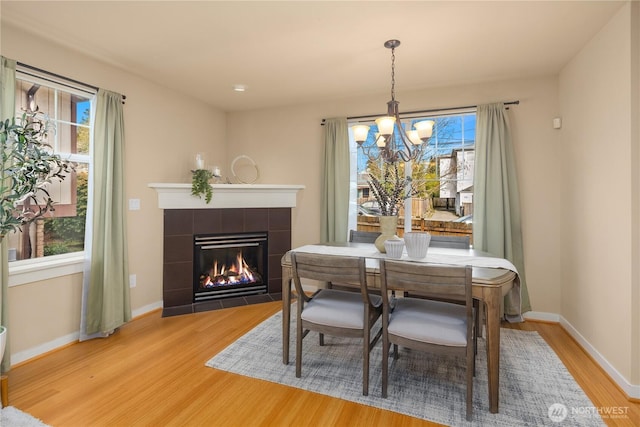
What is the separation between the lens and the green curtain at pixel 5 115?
218cm

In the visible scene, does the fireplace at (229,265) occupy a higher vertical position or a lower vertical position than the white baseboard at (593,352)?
higher

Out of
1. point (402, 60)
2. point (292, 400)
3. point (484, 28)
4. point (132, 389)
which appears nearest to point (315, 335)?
point (292, 400)

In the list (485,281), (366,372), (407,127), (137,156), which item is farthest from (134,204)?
(485,281)

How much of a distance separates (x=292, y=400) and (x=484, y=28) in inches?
115

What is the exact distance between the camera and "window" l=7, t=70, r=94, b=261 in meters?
2.54

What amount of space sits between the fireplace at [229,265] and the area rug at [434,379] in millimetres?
1204

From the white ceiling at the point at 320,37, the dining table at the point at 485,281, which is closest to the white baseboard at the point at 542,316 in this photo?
the dining table at the point at 485,281

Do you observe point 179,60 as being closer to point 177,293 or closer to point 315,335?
point 177,293

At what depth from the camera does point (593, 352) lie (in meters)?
2.49

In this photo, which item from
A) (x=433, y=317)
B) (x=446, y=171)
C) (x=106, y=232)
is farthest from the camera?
(x=446, y=171)

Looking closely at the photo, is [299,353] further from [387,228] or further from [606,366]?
[606,366]

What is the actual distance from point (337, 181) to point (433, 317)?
229 cm

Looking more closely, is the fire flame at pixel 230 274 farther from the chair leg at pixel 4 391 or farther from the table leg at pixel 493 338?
the table leg at pixel 493 338

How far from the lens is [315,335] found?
9.61ft
